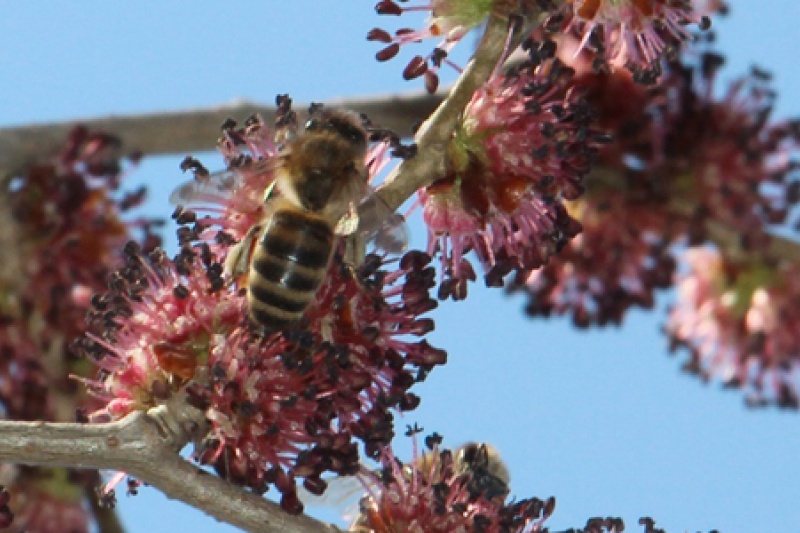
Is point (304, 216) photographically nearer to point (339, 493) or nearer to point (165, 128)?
point (339, 493)

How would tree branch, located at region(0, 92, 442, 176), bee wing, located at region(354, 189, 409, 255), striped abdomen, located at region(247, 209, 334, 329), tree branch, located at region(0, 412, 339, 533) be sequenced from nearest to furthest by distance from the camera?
tree branch, located at region(0, 412, 339, 533), striped abdomen, located at region(247, 209, 334, 329), bee wing, located at region(354, 189, 409, 255), tree branch, located at region(0, 92, 442, 176)

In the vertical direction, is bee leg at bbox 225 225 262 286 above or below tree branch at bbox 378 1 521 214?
below

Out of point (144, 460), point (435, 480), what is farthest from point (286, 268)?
point (435, 480)

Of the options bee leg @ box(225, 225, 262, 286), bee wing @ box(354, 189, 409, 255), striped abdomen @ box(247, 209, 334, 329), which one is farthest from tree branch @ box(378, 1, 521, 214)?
bee leg @ box(225, 225, 262, 286)

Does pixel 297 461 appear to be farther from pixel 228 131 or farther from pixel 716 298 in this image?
pixel 716 298

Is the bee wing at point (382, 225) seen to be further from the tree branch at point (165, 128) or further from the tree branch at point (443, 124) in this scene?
the tree branch at point (165, 128)

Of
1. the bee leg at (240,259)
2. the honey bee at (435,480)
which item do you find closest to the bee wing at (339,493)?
the honey bee at (435,480)

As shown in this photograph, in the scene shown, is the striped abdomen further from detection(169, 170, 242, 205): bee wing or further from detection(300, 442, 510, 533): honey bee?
detection(300, 442, 510, 533): honey bee

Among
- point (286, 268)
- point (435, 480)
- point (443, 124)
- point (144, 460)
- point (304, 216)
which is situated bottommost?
point (144, 460)
